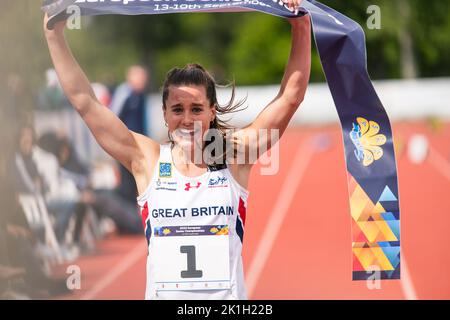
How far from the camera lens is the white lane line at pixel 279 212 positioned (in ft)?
30.2

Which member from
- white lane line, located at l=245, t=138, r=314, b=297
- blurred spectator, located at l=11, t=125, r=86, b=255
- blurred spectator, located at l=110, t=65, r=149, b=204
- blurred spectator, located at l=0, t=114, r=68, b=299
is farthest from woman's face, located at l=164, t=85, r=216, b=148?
blurred spectator, located at l=110, t=65, r=149, b=204

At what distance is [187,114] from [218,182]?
297mm

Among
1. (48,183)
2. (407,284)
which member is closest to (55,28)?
(407,284)

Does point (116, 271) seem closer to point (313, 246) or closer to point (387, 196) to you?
point (313, 246)

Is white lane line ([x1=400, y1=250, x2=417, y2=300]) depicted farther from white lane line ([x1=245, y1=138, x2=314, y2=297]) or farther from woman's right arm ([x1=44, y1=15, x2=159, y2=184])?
woman's right arm ([x1=44, y1=15, x2=159, y2=184])

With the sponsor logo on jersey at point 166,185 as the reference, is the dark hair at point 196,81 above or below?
above

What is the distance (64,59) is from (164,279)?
964 millimetres

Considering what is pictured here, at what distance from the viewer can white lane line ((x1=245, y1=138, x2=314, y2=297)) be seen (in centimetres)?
921

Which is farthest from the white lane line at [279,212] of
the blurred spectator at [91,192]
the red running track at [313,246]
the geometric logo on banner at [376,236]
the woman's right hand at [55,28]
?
the woman's right hand at [55,28]

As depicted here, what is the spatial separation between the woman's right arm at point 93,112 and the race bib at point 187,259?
1.06 ft

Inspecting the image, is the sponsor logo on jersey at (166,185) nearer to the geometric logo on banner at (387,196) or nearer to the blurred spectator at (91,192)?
the geometric logo on banner at (387,196)

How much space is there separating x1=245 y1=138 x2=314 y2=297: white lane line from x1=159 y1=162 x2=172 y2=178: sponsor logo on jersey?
15.2 feet

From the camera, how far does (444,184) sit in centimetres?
1634
